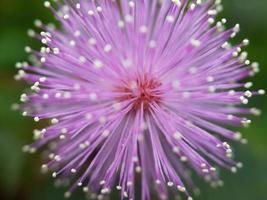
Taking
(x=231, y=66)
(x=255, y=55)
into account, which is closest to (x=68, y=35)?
(x=231, y=66)

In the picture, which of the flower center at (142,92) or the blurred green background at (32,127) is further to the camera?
the blurred green background at (32,127)

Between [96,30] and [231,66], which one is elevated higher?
[96,30]

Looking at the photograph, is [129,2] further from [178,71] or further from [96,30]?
[178,71]

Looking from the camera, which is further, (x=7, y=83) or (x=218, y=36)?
(x=7, y=83)

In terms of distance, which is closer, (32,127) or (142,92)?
(142,92)

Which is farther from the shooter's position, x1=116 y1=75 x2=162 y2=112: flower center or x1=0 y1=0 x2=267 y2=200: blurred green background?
x1=0 y1=0 x2=267 y2=200: blurred green background

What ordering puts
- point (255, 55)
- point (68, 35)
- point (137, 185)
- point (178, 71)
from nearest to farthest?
1. point (178, 71)
2. point (68, 35)
3. point (137, 185)
4. point (255, 55)

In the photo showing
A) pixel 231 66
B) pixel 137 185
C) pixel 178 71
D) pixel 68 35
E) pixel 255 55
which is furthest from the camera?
pixel 255 55

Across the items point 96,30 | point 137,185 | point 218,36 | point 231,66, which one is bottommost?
point 137,185
